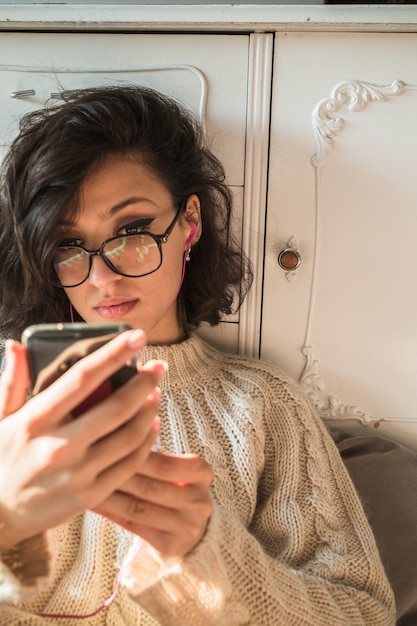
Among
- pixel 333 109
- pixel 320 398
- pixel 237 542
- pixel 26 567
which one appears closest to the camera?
pixel 26 567

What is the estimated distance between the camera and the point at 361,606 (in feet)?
3.28

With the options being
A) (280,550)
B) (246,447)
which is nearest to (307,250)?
(246,447)

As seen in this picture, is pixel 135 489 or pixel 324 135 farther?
pixel 324 135

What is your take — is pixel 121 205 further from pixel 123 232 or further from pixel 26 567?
pixel 26 567

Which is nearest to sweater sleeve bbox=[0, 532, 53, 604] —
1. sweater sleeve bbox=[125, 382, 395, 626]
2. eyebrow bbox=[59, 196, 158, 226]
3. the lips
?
sweater sleeve bbox=[125, 382, 395, 626]

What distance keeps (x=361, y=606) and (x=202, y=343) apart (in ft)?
1.87

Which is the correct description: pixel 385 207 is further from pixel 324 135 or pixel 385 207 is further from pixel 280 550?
pixel 280 550

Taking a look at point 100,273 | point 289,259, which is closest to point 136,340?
point 100,273

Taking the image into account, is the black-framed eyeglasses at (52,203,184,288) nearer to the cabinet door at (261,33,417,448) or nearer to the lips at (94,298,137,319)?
the lips at (94,298,137,319)

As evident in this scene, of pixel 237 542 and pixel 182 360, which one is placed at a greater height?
pixel 182 360

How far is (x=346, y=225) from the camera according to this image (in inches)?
51.3

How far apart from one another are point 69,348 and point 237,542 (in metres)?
0.43

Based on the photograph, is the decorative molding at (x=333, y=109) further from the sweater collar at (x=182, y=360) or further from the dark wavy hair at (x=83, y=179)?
the sweater collar at (x=182, y=360)

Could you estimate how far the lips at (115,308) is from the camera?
41.0 inches
